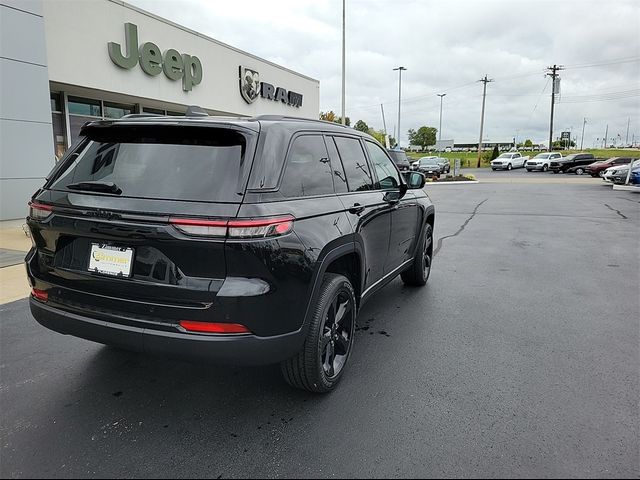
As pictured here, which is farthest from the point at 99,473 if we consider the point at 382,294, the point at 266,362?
the point at 382,294

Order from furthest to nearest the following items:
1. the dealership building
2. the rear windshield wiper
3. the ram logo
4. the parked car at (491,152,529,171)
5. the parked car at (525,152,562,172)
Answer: the parked car at (491,152,529,171)
the parked car at (525,152,562,172)
the ram logo
the dealership building
the rear windshield wiper

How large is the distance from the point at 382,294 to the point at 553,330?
6.08 feet

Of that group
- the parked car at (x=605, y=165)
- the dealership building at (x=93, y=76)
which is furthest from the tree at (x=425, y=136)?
the dealership building at (x=93, y=76)

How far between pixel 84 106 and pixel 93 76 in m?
1.77

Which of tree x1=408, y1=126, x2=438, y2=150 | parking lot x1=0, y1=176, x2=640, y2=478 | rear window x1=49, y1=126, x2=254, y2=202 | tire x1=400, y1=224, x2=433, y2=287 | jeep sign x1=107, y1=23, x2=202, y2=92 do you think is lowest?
parking lot x1=0, y1=176, x2=640, y2=478

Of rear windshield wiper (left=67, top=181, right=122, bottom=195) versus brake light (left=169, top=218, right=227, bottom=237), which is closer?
brake light (left=169, top=218, right=227, bottom=237)

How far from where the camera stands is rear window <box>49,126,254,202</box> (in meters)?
2.45

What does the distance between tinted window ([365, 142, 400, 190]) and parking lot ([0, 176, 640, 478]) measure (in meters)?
1.36

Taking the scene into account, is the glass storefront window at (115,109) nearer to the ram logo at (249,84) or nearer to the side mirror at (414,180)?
the ram logo at (249,84)

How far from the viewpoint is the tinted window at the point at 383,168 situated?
4195 millimetres

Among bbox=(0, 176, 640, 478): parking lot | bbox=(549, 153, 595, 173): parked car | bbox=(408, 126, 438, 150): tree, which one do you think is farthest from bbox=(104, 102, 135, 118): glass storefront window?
bbox=(408, 126, 438, 150): tree

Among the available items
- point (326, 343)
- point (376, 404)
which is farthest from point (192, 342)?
point (376, 404)

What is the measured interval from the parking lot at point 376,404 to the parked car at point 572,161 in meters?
41.9

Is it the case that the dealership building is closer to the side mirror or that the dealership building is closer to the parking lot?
the parking lot
